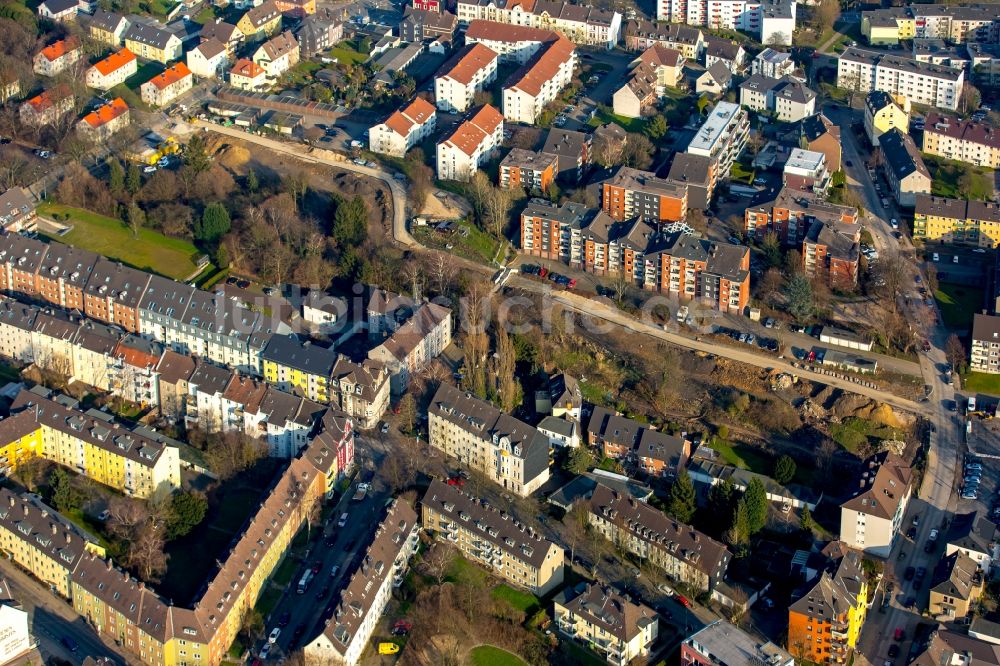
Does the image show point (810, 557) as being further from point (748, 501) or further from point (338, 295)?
point (338, 295)

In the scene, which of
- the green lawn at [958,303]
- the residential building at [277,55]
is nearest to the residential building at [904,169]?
the green lawn at [958,303]

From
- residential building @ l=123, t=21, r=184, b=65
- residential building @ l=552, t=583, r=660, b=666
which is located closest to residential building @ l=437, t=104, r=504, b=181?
residential building @ l=123, t=21, r=184, b=65

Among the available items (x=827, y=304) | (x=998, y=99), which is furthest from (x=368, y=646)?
(x=998, y=99)

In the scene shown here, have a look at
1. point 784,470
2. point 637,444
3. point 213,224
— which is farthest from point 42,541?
point 784,470

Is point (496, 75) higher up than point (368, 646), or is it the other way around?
point (496, 75)

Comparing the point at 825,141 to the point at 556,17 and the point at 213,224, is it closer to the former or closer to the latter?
the point at 556,17

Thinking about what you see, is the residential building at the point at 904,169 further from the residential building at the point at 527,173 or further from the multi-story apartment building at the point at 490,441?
the multi-story apartment building at the point at 490,441

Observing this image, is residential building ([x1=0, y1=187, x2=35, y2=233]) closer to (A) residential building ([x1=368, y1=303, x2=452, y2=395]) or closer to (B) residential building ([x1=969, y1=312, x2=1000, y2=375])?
(A) residential building ([x1=368, y1=303, x2=452, y2=395])
